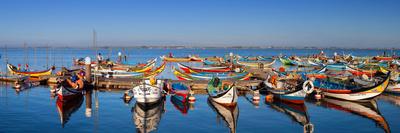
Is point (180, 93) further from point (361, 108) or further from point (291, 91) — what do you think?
point (361, 108)

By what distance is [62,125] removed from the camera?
75.0ft

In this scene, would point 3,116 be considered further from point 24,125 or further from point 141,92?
point 141,92

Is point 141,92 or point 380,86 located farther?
point 380,86

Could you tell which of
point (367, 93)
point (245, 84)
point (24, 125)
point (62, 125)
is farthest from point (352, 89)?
point (24, 125)

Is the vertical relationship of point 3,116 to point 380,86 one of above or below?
below

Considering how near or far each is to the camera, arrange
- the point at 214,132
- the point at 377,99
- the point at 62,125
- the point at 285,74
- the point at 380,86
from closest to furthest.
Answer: the point at 214,132 → the point at 62,125 → the point at 380,86 → the point at 377,99 → the point at 285,74

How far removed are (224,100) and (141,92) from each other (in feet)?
18.4

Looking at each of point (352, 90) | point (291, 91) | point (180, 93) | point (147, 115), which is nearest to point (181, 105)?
point (180, 93)

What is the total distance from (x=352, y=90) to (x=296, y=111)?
6.42 metres

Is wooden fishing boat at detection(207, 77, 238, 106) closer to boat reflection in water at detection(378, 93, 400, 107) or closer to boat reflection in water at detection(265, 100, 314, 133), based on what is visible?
boat reflection in water at detection(265, 100, 314, 133)

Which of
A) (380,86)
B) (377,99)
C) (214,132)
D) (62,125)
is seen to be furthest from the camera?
(377,99)

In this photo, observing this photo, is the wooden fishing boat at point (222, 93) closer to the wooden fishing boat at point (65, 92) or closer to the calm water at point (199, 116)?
the calm water at point (199, 116)

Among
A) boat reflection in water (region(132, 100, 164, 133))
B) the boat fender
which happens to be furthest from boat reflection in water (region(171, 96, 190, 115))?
the boat fender

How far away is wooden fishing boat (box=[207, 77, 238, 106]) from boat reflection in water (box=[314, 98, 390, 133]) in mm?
7285
